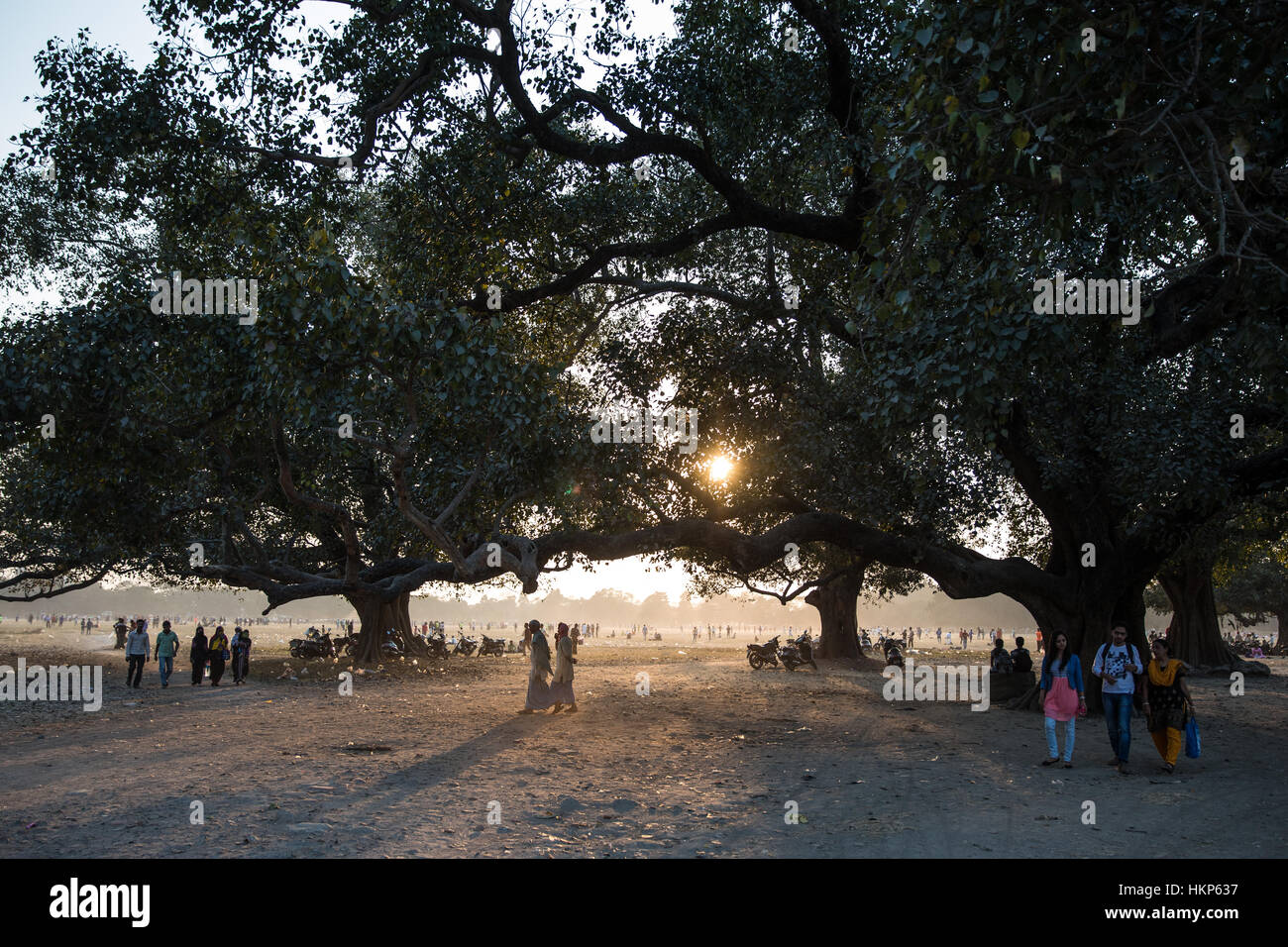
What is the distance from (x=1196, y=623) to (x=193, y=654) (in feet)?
103

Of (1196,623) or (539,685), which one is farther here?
(1196,623)

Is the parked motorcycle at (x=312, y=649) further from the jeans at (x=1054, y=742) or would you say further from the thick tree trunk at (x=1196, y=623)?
the thick tree trunk at (x=1196, y=623)

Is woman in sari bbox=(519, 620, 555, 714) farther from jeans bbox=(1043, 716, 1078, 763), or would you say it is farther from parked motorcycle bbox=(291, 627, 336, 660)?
parked motorcycle bbox=(291, 627, 336, 660)

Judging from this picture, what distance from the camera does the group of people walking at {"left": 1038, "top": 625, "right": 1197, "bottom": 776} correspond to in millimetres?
10109

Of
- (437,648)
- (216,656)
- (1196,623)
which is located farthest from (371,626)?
(1196,623)

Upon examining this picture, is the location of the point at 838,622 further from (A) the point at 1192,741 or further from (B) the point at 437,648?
(A) the point at 1192,741

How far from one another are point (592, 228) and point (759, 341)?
11.0 ft

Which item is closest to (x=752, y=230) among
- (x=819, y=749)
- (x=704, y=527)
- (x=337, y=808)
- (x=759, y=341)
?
(x=759, y=341)

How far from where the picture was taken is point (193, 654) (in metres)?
21.7

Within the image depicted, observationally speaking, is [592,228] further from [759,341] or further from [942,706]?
[942,706]

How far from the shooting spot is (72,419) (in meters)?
11.3

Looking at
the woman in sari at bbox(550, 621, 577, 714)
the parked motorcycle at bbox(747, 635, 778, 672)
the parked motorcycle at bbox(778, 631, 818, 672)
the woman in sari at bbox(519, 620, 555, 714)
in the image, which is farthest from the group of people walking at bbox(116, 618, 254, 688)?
the parked motorcycle at bbox(778, 631, 818, 672)

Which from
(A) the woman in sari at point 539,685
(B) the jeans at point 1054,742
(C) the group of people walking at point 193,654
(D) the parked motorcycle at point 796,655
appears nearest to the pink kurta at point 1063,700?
(B) the jeans at point 1054,742
